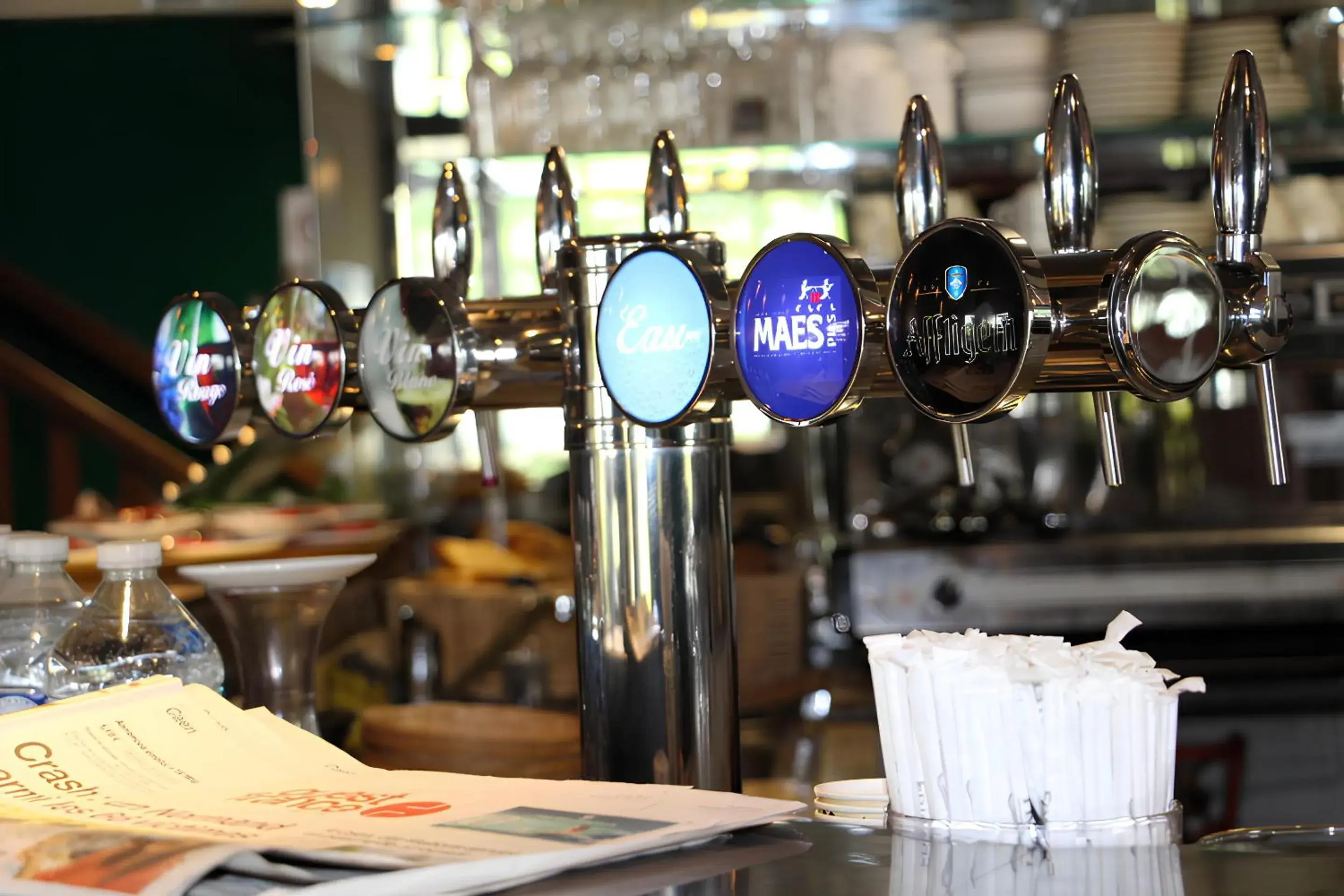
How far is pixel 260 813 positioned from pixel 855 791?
0.33 m

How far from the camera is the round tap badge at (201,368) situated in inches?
49.2

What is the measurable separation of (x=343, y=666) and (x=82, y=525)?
69 centimetres

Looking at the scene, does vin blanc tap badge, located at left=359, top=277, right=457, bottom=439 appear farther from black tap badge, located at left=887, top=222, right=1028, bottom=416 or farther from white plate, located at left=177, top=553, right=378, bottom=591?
black tap badge, located at left=887, top=222, right=1028, bottom=416

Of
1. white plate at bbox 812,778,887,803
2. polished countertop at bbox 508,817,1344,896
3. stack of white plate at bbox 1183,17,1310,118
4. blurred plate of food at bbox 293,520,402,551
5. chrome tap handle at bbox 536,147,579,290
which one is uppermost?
stack of white plate at bbox 1183,17,1310,118

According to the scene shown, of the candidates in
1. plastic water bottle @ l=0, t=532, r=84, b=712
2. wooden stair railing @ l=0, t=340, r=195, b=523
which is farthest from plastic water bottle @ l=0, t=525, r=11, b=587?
wooden stair railing @ l=0, t=340, r=195, b=523

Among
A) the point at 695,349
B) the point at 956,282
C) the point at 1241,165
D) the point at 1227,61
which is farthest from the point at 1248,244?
the point at 1227,61

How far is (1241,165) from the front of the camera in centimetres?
94

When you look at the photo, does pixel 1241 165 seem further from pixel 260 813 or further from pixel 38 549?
pixel 38 549

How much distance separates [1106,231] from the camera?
275 centimetres

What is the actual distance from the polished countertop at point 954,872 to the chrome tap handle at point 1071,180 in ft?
1.24

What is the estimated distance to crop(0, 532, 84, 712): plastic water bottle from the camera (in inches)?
45.6

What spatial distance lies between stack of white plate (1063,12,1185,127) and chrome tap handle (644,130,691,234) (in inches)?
69.2

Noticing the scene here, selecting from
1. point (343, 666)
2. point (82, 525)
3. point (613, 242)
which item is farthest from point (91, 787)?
point (82, 525)

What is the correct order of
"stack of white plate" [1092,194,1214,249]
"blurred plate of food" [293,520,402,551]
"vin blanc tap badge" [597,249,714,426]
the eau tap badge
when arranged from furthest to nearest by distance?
"stack of white plate" [1092,194,1214,249]
"blurred plate of food" [293,520,402,551]
"vin blanc tap badge" [597,249,714,426]
the eau tap badge
